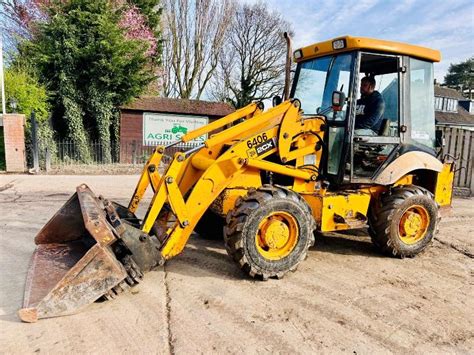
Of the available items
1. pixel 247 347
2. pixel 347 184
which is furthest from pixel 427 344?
pixel 347 184

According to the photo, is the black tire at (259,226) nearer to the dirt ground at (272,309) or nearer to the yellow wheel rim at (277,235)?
the yellow wheel rim at (277,235)

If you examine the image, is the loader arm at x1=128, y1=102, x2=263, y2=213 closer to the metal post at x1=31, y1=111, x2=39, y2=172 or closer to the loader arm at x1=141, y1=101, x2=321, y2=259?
the loader arm at x1=141, y1=101, x2=321, y2=259

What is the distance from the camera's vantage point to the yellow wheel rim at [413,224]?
16.1 feet

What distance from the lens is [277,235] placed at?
161 inches

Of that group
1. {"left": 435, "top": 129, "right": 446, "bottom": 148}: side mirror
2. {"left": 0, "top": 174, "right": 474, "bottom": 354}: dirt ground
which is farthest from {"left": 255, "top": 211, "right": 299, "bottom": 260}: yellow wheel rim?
{"left": 435, "top": 129, "right": 446, "bottom": 148}: side mirror

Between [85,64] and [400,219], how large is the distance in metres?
13.4

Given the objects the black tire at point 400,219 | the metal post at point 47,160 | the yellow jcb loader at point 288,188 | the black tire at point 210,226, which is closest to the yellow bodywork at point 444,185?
the yellow jcb loader at point 288,188

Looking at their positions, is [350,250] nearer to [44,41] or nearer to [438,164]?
[438,164]

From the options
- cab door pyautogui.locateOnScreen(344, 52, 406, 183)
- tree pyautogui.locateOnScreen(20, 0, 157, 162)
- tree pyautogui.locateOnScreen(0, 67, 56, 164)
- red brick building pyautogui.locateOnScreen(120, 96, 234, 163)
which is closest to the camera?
cab door pyautogui.locateOnScreen(344, 52, 406, 183)

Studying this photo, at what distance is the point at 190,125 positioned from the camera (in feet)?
58.2

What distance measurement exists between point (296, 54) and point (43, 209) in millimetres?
5489

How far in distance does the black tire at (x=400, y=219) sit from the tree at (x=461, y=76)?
5378cm

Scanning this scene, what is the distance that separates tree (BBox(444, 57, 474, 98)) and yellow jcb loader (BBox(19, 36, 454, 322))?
5374cm

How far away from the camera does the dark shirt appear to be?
492 centimetres
